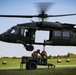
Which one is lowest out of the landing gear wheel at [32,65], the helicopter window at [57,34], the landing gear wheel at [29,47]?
the landing gear wheel at [32,65]

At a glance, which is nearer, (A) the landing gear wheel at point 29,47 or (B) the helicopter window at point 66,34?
(A) the landing gear wheel at point 29,47

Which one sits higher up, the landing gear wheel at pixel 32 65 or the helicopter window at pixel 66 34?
the helicopter window at pixel 66 34

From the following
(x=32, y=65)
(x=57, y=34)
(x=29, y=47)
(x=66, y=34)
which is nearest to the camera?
(x=32, y=65)

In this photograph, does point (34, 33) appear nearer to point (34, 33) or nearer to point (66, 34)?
point (34, 33)

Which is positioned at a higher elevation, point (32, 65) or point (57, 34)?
point (57, 34)

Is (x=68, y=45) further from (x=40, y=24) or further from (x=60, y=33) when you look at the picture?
(x=40, y=24)

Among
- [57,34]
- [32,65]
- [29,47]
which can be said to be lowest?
[32,65]

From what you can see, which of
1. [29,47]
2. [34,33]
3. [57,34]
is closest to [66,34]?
[57,34]

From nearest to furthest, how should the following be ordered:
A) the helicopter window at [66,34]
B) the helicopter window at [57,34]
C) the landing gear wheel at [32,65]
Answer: the landing gear wheel at [32,65]
the helicopter window at [57,34]
the helicopter window at [66,34]

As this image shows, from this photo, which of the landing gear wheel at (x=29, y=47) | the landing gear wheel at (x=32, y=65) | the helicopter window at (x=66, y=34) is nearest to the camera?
the landing gear wheel at (x=32, y=65)

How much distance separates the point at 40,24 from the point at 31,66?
8.55 meters

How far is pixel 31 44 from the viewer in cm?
3469

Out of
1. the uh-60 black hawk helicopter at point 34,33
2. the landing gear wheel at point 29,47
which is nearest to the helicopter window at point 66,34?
the uh-60 black hawk helicopter at point 34,33

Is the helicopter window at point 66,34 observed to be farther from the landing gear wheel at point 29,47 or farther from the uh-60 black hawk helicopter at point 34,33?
the landing gear wheel at point 29,47
